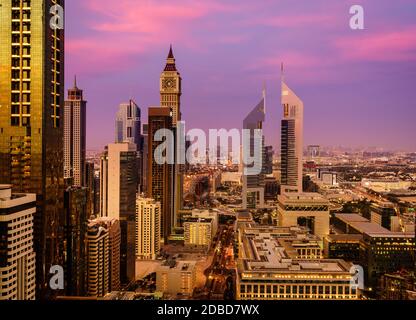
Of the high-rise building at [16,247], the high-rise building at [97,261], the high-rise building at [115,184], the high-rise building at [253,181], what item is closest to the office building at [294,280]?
the high-rise building at [16,247]

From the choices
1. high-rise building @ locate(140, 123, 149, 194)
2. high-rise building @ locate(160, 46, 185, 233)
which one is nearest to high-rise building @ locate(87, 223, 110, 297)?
high-rise building @ locate(160, 46, 185, 233)

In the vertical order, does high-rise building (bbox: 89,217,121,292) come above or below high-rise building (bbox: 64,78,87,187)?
below

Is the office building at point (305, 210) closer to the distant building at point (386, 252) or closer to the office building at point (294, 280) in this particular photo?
the distant building at point (386, 252)

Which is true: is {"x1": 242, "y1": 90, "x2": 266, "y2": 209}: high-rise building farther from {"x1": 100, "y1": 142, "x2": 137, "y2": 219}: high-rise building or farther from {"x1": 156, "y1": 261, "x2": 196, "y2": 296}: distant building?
{"x1": 156, "y1": 261, "x2": 196, "y2": 296}: distant building

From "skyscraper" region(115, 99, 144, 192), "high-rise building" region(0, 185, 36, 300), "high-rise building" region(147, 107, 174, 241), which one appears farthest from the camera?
"high-rise building" region(147, 107, 174, 241)

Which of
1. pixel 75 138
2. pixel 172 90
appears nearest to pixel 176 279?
pixel 75 138
